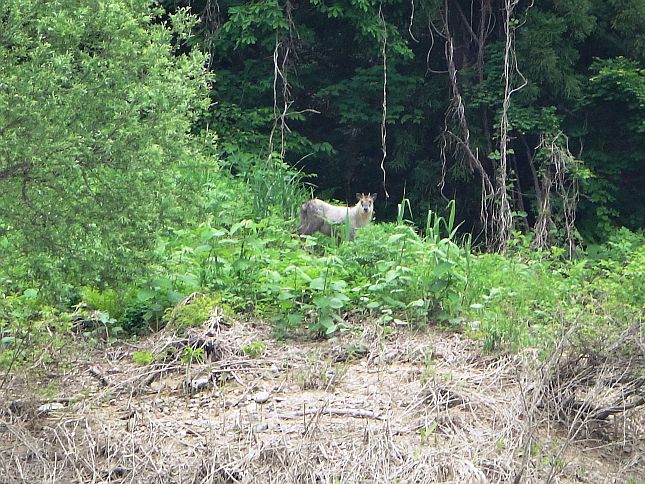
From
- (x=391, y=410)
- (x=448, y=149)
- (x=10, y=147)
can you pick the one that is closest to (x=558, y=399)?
(x=391, y=410)

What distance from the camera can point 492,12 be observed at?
16156 millimetres

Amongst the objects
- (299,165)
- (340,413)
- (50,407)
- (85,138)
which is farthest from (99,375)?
(299,165)

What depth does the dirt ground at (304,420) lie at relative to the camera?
261 inches

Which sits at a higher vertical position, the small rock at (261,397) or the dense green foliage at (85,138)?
the dense green foliage at (85,138)

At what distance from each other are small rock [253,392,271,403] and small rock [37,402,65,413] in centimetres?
140

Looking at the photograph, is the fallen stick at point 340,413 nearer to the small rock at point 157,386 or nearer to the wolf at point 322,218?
the small rock at point 157,386

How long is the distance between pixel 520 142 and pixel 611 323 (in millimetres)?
9875

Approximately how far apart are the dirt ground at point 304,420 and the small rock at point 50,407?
0.01 m

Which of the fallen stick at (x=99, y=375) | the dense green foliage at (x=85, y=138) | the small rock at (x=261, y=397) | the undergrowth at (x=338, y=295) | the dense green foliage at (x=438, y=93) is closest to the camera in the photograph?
the dense green foliage at (x=85, y=138)

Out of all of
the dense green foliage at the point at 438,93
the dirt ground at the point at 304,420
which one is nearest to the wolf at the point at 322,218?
the dense green foliage at the point at 438,93

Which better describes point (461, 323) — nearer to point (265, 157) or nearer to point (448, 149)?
point (265, 157)

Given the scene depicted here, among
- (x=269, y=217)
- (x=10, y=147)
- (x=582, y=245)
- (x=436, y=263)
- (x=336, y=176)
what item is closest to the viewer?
(x=10, y=147)

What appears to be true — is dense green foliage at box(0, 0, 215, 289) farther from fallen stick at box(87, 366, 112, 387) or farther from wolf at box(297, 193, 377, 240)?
wolf at box(297, 193, 377, 240)

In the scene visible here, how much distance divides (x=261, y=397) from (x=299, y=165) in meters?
9.45
